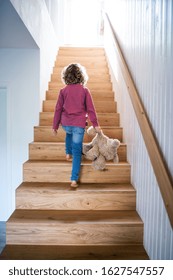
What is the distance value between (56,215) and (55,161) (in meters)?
0.79

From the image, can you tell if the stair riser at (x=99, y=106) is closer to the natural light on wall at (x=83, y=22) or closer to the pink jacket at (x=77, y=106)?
the pink jacket at (x=77, y=106)

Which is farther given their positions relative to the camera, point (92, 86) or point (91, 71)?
point (91, 71)

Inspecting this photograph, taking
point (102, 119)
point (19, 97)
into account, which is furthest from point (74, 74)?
point (19, 97)

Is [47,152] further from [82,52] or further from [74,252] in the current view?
[82,52]

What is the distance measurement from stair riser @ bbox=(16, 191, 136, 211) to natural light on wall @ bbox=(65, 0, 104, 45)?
5.92m

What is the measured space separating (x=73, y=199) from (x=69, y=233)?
0.37 meters

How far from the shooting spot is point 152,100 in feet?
7.00

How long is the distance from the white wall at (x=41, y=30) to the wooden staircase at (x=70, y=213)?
1.22 meters

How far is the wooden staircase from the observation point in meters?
2.21

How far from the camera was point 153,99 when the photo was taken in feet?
6.91

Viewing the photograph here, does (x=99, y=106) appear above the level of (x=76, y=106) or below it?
above

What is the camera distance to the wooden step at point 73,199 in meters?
2.60

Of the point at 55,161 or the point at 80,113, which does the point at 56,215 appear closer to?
the point at 55,161
